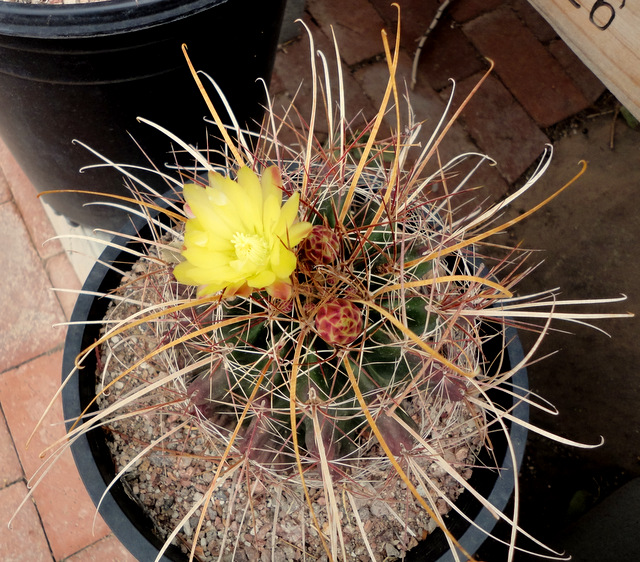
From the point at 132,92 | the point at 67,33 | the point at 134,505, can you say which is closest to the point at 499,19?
the point at 132,92

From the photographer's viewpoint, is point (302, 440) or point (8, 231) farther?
point (8, 231)

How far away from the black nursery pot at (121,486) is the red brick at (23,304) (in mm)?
529

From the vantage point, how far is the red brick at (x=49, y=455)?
4.05 ft

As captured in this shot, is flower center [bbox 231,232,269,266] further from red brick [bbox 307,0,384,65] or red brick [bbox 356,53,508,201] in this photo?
red brick [bbox 307,0,384,65]

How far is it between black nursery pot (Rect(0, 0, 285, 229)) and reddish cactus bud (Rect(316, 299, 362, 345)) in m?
0.48

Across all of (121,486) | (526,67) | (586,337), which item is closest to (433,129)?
(526,67)

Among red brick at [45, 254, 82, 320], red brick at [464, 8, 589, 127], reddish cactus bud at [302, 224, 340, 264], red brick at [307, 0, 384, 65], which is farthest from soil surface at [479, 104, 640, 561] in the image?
red brick at [45, 254, 82, 320]

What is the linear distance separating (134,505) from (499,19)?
1553 mm

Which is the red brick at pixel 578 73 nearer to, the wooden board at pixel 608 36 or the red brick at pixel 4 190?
the wooden board at pixel 608 36

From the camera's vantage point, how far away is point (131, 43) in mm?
850

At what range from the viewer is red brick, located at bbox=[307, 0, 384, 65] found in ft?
5.41

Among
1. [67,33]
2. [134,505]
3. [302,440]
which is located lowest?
[134,505]

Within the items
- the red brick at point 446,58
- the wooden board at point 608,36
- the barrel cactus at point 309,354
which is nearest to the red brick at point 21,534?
the barrel cactus at point 309,354

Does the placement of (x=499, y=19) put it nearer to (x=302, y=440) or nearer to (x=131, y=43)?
(x=131, y=43)
